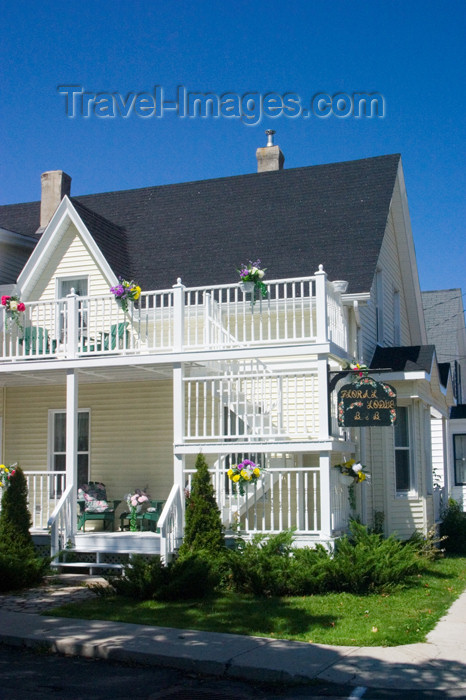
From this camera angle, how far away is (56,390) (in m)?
18.1

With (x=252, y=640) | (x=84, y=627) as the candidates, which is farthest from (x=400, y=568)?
(x=84, y=627)

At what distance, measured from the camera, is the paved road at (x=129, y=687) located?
7.21m

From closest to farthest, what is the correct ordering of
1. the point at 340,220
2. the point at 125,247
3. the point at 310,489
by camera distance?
the point at 310,489 → the point at 340,220 → the point at 125,247

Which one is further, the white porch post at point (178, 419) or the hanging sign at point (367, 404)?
the white porch post at point (178, 419)

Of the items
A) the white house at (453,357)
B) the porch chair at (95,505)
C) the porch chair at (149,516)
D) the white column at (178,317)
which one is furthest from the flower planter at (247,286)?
the white house at (453,357)

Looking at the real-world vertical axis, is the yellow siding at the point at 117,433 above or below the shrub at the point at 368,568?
above

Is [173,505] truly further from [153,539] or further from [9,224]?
[9,224]

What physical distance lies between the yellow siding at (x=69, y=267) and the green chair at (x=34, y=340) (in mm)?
1913

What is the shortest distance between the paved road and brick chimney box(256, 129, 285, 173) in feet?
53.0

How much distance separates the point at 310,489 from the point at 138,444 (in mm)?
3762

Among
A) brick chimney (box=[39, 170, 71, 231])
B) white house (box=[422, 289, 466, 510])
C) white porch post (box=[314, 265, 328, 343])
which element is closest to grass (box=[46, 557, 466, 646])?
white porch post (box=[314, 265, 328, 343])

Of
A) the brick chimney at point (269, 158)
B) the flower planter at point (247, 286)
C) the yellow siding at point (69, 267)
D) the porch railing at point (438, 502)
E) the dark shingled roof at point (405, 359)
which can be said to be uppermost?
the brick chimney at point (269, 158)

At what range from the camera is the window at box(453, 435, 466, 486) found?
27.3m

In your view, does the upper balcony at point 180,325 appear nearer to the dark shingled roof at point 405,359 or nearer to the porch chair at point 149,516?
the dark shingled roof at point 405,359
